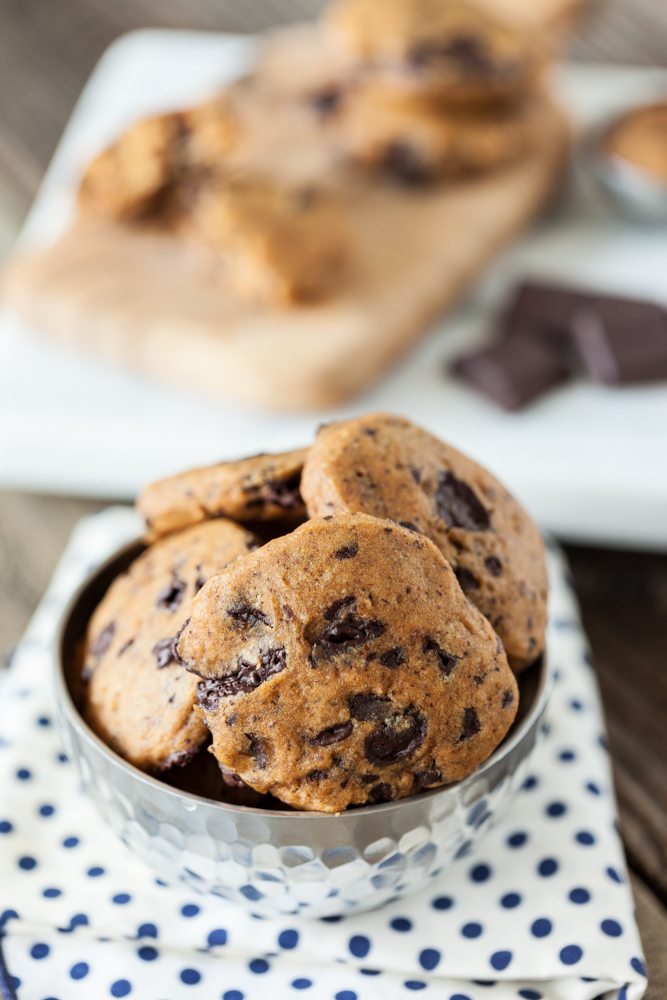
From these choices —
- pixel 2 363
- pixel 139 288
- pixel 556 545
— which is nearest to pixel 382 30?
pixel 139 288

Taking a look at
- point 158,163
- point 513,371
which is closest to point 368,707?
point 513,371

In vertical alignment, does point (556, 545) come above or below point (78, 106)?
below

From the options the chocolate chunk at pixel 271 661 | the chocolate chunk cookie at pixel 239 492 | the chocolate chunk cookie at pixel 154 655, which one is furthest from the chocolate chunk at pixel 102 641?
the chocolate chunk at pixel 271 661

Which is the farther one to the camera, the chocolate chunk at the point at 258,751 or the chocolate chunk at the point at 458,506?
the chocolate chunk at the point at 458,506

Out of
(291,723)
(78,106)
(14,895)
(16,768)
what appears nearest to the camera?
(291,723)

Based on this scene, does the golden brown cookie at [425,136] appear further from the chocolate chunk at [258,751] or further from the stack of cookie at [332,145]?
the chocolate chunk at [258,751]

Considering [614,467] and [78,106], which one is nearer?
[614,467]

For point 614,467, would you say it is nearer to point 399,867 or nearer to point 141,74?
point 399,867
